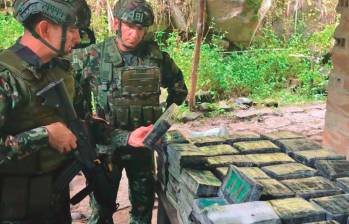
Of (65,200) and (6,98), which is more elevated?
(6,98)

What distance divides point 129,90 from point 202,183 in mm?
1375

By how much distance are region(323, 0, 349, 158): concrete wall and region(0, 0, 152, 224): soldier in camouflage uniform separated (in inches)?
90.1

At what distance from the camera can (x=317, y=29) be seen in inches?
465

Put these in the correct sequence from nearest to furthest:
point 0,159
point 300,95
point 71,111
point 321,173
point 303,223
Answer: point 303,223, point 0,159, point 71,111, point 321,173, point 300,95

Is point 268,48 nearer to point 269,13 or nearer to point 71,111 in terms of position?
point 269,13

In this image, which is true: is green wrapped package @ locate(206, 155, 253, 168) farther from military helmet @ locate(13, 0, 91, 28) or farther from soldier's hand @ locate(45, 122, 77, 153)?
military helmet @ locate(13, 0, 91, 28)

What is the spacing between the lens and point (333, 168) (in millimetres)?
2406

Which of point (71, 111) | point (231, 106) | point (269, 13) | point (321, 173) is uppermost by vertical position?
point (269, 13)

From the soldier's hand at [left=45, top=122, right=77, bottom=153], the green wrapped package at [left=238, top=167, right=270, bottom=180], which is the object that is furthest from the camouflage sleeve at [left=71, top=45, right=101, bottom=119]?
the green wrapped package at [left=238, top=167, right=270, bottom=180]

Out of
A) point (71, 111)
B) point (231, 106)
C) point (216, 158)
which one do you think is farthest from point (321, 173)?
point (231, 106)

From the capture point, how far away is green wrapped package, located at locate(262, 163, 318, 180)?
2.34 m

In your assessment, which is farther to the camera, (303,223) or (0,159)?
(0,159)

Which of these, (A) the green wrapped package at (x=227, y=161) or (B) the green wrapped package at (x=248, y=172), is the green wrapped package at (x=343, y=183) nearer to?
(B) the green wrapped package at (x=248, y=172)

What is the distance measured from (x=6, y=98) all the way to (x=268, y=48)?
961 cm
